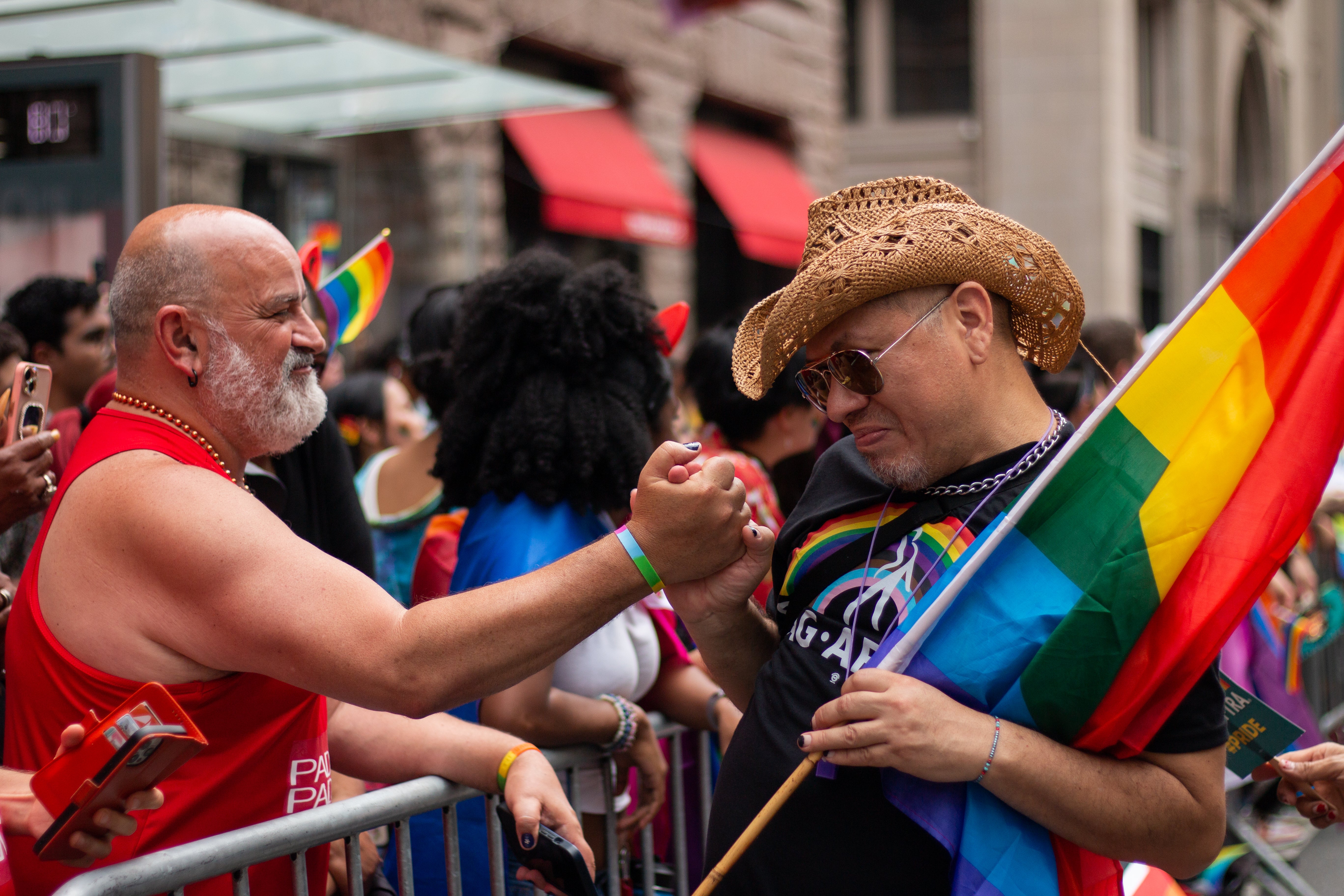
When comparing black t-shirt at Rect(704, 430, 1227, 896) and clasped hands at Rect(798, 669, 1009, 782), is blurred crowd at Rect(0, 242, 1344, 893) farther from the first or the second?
clasped hands at Rect(798, 669, 1009, 782)

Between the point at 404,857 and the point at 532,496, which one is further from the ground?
the point at 532,496

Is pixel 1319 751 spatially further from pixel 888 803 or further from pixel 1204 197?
pixel 1204 197

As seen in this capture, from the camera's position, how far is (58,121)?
5.48 meters

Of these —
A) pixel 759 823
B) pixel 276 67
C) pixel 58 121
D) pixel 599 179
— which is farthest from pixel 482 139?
pixel 759 823

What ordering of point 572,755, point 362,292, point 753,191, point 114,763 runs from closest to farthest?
point 114,763
point 572,755
point 362,292
point 753,191

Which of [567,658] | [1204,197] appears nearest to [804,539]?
[567,658]

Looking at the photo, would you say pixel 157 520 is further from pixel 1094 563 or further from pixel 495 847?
pixel 1094 563

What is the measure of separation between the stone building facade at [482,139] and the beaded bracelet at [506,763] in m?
3.23

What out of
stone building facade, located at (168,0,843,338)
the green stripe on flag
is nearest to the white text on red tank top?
the green stripe on flag

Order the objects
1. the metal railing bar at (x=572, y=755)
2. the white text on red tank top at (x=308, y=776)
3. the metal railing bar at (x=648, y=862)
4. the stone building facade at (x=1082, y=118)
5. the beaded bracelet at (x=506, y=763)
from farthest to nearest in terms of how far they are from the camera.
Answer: the stone building facade at (x=1082, y=118) < the metal railing bar at (x=648, y=862) < the metal railing bar at (x=572, y=755) < the beaded bracelet at (x=506, y=763) < the white text on red tank top at (x=308, y=776)

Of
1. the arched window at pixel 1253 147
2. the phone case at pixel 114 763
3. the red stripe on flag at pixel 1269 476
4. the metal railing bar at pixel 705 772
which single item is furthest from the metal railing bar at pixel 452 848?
the arched window at pixel 1253 147

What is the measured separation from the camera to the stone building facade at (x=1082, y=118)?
22469mm

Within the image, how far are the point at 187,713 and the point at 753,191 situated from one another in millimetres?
13733

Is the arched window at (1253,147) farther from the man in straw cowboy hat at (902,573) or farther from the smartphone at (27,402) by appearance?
the smartphone at (27,402)
